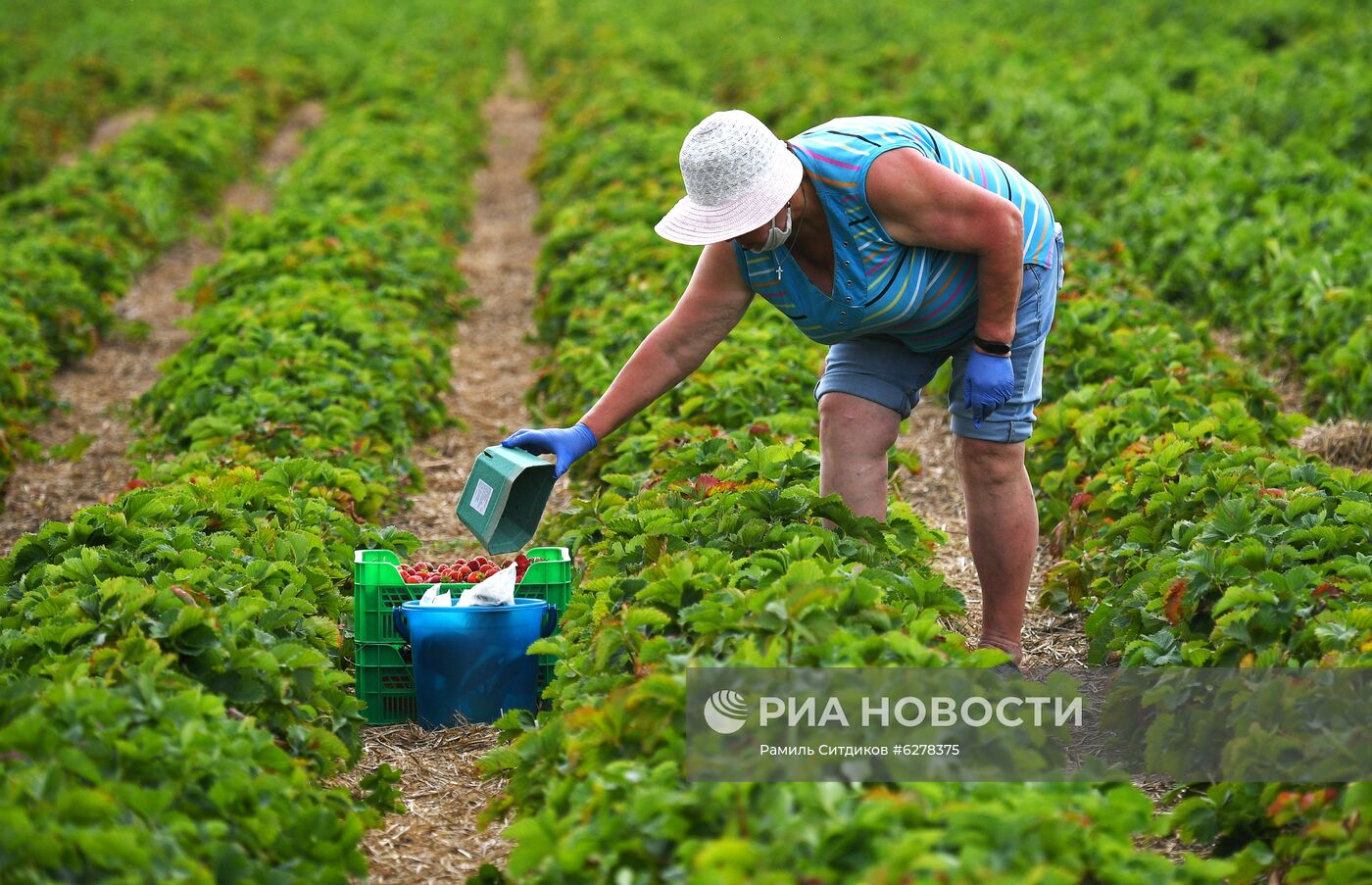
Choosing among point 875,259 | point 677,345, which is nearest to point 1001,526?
point 875,259

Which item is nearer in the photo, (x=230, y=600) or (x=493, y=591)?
(x=230, y=600)

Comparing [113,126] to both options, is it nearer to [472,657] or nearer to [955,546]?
[955,546]

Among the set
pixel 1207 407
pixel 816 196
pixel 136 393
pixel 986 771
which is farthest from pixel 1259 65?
pixel 986 771

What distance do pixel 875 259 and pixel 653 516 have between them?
977mm

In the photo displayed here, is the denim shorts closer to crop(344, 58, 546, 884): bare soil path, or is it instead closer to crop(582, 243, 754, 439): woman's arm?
crop(582, 243, 754, 439): woman's arm

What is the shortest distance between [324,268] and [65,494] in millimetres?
2093

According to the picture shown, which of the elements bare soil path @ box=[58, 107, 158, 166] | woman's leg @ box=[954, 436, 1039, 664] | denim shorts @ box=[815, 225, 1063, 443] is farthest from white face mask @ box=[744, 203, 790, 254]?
bare soil path @ box=[58, 107, 158, 166]

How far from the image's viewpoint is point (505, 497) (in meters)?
3.49

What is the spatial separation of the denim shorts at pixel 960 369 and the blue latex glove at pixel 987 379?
7 cm

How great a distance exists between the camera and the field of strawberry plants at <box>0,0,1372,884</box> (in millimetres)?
2479

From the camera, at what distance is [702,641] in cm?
296

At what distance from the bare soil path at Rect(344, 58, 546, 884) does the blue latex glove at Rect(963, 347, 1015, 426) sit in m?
1.57

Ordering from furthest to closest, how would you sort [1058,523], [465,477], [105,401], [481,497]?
[105,401], [465,477], [1058,523], [481,497]

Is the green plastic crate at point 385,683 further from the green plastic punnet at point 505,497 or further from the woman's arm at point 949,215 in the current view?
the woman's arm at point 949,215
